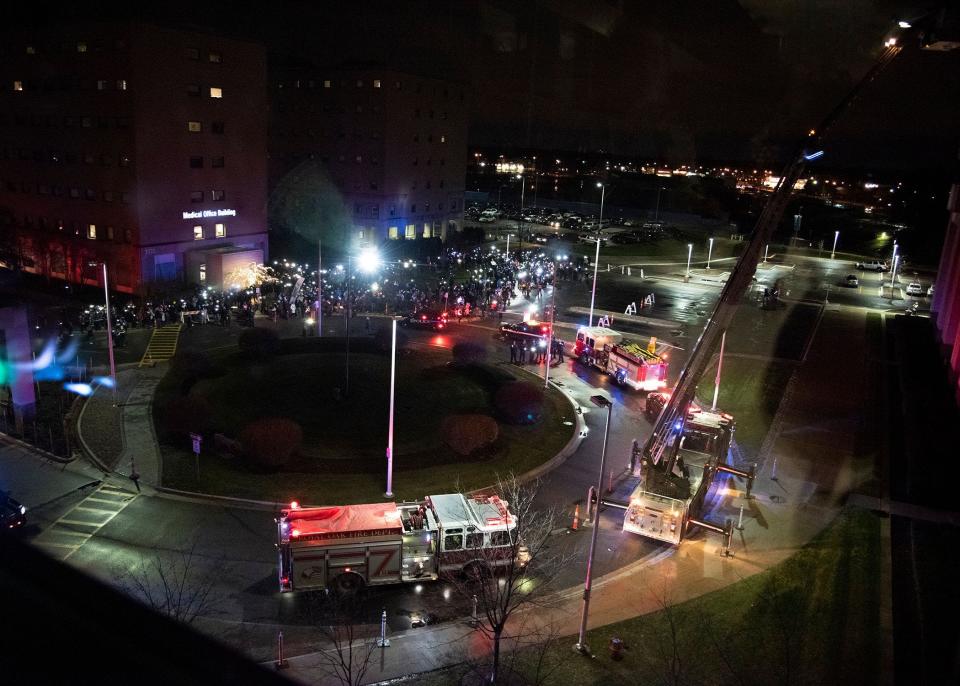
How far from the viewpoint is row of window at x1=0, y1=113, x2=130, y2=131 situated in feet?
133

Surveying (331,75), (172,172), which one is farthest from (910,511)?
(331,75)

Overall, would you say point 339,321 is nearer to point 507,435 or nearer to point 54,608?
point 507,435

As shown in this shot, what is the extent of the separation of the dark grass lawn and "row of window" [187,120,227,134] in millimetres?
39814

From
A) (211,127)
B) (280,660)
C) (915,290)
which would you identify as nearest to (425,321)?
(211,127)

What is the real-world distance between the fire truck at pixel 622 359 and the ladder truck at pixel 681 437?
961 centimetres

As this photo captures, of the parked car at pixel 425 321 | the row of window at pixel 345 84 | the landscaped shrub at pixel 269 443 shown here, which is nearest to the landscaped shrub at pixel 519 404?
the landscaped shrub at pixel 269 443

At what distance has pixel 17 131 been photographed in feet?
147

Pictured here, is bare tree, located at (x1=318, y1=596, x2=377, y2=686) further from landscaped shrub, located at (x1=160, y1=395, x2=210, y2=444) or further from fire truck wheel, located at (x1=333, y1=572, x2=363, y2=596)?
landscaped shrub, located at (x1=160, y1=395, x2=210, y2=444)

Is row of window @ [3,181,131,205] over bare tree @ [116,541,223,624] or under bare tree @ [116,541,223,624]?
over

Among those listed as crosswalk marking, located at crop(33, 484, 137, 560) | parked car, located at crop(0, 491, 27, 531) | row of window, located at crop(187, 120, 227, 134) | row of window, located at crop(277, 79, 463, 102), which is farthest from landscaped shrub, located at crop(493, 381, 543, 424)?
row of window, located at crop(277, 79, 463, 102)

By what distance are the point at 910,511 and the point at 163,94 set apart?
42133mm

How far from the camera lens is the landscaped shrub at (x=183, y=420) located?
21.5 meters

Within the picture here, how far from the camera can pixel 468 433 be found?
21219 millimetres

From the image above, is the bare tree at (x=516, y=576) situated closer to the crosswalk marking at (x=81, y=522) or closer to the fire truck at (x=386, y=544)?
the fire truck at (x=386, y=544)
